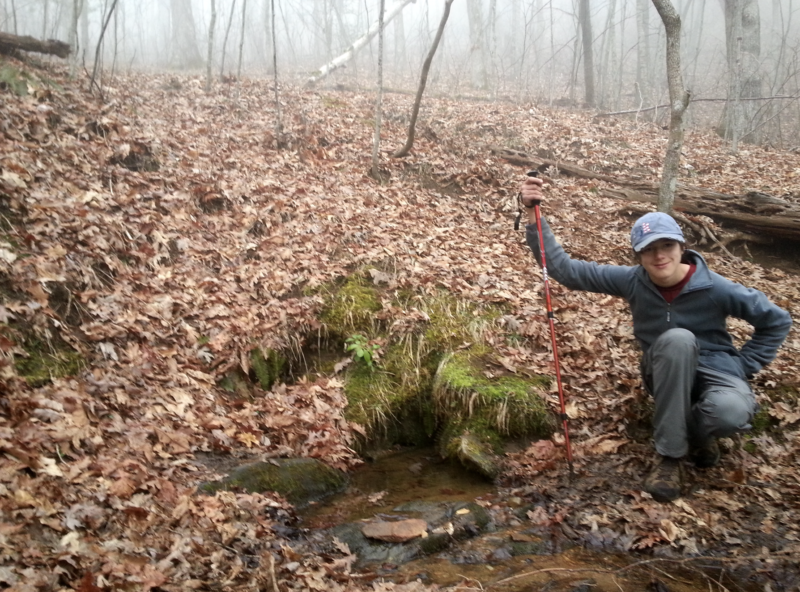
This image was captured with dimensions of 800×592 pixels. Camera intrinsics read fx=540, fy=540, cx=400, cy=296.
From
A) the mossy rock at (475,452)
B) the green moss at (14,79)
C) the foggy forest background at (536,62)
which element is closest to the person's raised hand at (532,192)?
the mossy rock at (475,452)

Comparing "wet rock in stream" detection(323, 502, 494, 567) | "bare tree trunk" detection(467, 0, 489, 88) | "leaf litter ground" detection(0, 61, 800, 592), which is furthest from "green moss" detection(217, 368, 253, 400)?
"bare tree trunk" detection(467, 0, 489, 88)

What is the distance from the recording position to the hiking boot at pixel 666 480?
12.9 feet

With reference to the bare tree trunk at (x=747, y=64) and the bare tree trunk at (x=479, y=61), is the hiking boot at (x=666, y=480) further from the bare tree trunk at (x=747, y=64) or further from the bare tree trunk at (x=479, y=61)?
the bare tree trunk at (x=479, y=61)

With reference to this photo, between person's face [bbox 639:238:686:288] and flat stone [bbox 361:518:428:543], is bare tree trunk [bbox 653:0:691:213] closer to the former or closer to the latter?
person's face [bbox 639:238:686:288]

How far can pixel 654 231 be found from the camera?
13.0 ft

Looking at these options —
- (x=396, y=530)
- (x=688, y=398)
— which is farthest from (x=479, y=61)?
(x=396, y=530)

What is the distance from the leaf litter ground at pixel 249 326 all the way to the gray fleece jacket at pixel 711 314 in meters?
0.92

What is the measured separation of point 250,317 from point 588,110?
15437 mm

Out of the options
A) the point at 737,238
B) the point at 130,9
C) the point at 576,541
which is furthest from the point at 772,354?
the point at 130,9

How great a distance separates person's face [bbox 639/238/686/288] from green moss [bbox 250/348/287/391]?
3.87 metres

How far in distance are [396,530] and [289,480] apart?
1.05 m

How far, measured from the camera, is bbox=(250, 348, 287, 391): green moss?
5.85 m

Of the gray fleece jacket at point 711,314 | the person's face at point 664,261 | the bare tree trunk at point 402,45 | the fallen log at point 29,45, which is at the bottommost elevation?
the gray fleece jacket at point 711,314

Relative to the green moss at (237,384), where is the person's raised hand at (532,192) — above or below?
above
